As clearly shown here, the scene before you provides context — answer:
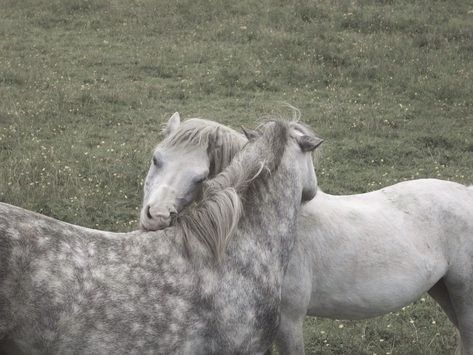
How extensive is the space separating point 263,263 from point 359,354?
2.63 meters

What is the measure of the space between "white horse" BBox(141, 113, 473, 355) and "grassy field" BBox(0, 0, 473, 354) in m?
1.24

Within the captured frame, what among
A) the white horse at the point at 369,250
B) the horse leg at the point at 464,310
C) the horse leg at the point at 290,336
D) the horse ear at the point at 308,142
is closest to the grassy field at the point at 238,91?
the horse leg at the point at 464,310

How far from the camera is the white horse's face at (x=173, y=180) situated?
5012 mm

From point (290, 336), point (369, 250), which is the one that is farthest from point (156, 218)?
point (369, 250)

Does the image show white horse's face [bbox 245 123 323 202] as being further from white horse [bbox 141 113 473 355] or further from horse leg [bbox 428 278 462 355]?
horse leg [bbox 428 278 462 355]

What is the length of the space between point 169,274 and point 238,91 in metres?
10.1

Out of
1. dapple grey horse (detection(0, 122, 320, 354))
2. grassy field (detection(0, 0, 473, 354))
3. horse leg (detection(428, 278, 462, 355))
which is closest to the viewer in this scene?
dapple grey horse (detection(0, 122, 320, 354))

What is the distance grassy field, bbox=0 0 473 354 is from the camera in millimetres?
9297

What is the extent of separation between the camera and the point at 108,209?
30.0 ft

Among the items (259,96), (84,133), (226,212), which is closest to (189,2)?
(259,96)

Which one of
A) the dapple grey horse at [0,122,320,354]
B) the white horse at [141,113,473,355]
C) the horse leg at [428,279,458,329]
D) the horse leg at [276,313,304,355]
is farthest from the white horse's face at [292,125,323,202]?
the horse leg at [428,279,458,329]

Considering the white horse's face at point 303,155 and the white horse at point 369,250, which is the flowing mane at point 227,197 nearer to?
the white horse's face at point 303,155

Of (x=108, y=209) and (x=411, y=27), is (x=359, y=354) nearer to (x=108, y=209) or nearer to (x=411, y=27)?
(x=108, y=209)

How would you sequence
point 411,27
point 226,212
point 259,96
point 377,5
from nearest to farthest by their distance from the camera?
point 226,212
point 259,96
point 411,27
point 377,5
